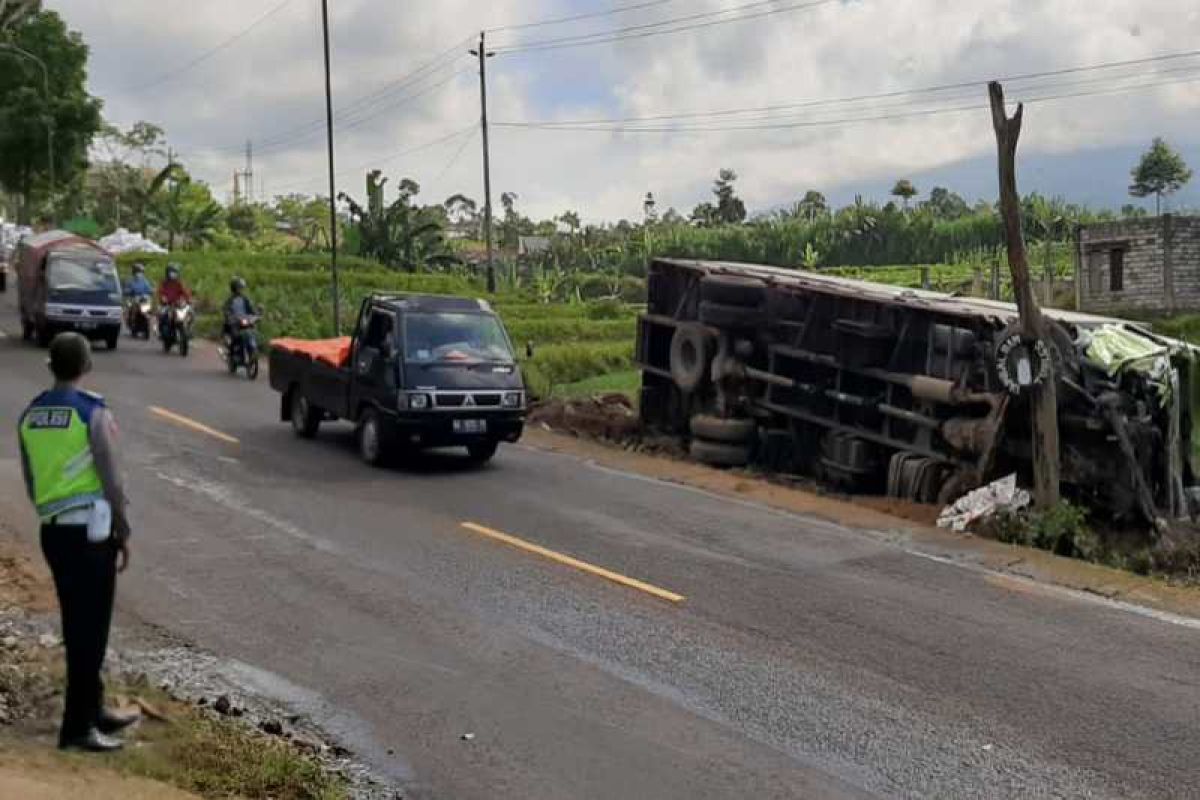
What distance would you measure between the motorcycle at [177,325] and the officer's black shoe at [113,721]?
22.5 metres

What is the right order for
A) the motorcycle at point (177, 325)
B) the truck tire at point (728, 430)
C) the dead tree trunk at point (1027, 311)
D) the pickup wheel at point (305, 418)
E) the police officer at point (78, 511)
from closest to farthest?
the police officer at point (78, 511) < the dead tree trunk at point (1027, 311) < the truck tire at point (728, 430) < the pickup wheel at point (305, 418) < the motorcycle at point (177, 325)

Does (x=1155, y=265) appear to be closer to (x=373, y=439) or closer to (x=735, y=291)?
(x=735, y=291)

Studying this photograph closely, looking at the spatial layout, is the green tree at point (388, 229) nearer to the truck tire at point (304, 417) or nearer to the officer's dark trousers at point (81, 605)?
the truck tire at point (304, 417)

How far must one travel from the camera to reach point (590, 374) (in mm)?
28188

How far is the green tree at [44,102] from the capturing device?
52062mm

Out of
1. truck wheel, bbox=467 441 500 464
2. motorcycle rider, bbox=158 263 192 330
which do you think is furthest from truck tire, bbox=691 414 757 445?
motorcycle rider, bbox=158 263 192 330

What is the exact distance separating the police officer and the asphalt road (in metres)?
1.34

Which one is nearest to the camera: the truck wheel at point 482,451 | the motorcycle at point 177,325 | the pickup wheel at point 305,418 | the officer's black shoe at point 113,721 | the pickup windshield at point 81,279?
the officer's black shoe at point 113,721

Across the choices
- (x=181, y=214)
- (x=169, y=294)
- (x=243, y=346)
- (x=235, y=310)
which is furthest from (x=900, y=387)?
(x=181, y=214)

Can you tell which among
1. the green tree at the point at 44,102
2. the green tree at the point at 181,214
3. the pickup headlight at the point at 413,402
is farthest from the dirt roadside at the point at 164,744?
the green tree at the point at 181,214

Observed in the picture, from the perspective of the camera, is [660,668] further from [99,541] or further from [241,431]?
[241,431]

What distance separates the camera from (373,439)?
15250 mm

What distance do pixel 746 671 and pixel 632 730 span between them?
1231 millimetres

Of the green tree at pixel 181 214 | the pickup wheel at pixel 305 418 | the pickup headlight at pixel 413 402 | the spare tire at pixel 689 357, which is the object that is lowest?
the pickup wheel at pixel 305 418
